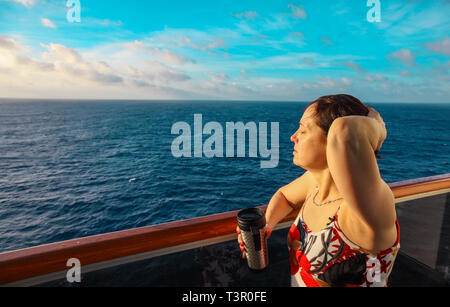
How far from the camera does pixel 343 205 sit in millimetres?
1169

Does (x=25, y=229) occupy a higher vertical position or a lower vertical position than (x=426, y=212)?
lower

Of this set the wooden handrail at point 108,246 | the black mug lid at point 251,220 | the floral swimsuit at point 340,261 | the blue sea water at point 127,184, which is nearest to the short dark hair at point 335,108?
the floral swimsuit at point 340,261

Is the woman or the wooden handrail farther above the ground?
the woman

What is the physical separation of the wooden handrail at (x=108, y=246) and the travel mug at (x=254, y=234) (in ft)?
0.82

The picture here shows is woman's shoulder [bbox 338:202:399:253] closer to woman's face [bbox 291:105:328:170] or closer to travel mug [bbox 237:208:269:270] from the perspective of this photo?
woman's face [bbox 291:105:328:170]

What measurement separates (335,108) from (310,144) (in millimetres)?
199

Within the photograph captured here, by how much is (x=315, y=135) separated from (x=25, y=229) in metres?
19.4

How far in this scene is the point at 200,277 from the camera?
6.32 ft

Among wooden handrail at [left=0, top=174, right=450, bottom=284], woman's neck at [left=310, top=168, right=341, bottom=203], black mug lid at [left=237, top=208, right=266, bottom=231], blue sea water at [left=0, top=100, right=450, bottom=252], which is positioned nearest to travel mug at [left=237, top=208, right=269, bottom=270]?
black mug lid at [left=237, top=208, right=266, bottom=231]

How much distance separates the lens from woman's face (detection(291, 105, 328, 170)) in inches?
49.3

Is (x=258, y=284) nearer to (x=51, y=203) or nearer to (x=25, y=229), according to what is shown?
(x=25, y=229)

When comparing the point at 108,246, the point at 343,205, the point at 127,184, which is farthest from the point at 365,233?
the point at 127,184

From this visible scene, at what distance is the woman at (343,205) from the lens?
86 centimetres

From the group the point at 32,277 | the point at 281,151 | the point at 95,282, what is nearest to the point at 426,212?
the point at 95,282
